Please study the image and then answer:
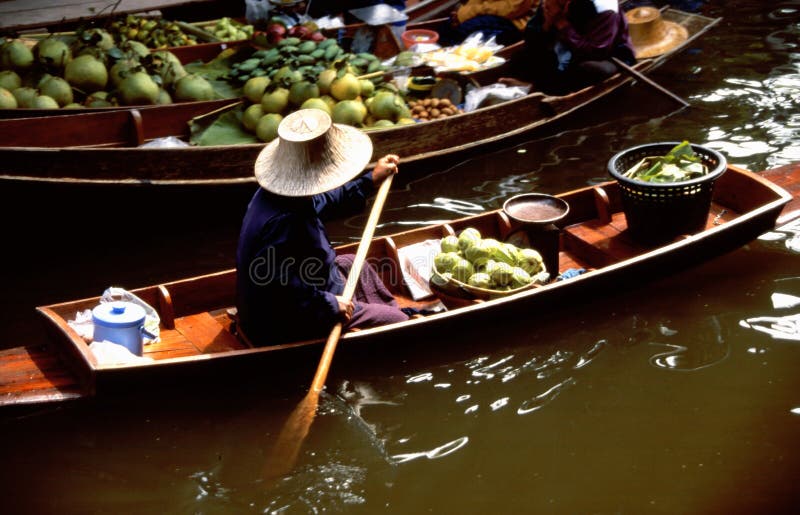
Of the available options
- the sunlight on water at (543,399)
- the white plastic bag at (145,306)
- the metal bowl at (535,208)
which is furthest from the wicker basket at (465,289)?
the white plastic bag at (145,306)

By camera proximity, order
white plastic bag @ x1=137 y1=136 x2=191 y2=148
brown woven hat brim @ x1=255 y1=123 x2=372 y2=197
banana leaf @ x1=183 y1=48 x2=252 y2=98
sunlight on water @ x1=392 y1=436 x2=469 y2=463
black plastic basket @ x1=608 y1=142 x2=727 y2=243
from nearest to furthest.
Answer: brown woven hat brim @ x1=255 y1=123 x2=372 y2=197, sunlight on water @ x1=392 y1=436 x2=469 y2=463, black plastic basket @ x1=608 y1=142 x2=727 y2=243, white plastic bag @ x1=137 y1=136 x2=191 y2=148, banana leaf @ x1=183 y1=48 x2=252 y2=98

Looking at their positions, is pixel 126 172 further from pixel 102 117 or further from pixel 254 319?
pixel 254 319

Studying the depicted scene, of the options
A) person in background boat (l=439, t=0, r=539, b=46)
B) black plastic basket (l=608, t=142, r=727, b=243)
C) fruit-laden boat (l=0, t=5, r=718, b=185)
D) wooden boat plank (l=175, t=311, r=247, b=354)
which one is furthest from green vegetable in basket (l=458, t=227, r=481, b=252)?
person in background boat (l=439, t=0, r=539, b=46)

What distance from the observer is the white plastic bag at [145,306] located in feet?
13.8

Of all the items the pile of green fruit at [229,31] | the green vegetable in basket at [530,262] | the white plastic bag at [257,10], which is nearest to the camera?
the green vegetable in basket at [530,262]

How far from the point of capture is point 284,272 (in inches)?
146

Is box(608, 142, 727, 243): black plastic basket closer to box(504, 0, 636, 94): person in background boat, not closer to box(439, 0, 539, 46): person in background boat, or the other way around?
box(504, 0, 636, 94): person in background boat

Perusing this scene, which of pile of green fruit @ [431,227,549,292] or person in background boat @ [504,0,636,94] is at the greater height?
person in background boat @ [504,0,636,94]

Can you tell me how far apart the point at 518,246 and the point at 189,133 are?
309 cm

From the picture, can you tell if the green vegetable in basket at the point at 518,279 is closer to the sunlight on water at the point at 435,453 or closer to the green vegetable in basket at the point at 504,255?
the green vegetable in basket at the point at 504,255

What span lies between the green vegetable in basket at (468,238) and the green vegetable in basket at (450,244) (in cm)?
3

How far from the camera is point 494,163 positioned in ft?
23.7

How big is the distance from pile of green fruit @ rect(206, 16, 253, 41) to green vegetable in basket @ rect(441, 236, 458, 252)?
441 cm

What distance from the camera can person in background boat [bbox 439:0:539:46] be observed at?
821cm
